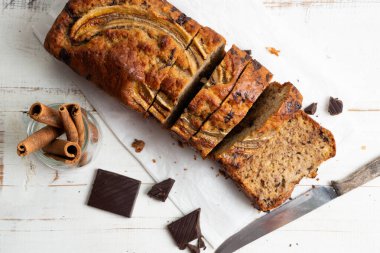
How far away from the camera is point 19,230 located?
11.8 ft

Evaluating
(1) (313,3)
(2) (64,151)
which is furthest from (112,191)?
(1) (313,3)

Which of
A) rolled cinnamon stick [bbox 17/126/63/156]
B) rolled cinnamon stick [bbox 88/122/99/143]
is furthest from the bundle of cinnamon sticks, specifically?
rolled cinnamon stick [bbox 88/122/99/143]

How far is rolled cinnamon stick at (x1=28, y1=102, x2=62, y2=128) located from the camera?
9.32 feet

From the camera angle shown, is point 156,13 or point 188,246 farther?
point 188,246

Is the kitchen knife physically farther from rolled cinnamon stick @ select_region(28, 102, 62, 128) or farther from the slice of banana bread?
rolled cinnamon stick @ select_region(28, 102, 62, 128)

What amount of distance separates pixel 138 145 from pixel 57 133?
0.75 m

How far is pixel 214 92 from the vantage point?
307 cm

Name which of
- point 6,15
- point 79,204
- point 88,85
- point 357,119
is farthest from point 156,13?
point 357,119

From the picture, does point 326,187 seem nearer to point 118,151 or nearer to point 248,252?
point 248,252

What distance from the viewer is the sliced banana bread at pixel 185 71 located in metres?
3.06

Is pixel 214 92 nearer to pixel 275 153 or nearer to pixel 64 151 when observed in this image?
pixel 275 153

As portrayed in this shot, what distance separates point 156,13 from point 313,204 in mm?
2035

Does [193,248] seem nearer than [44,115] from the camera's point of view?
No

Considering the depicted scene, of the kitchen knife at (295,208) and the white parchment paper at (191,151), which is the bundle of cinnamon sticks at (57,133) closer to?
the white parchment paper at (191,151)
